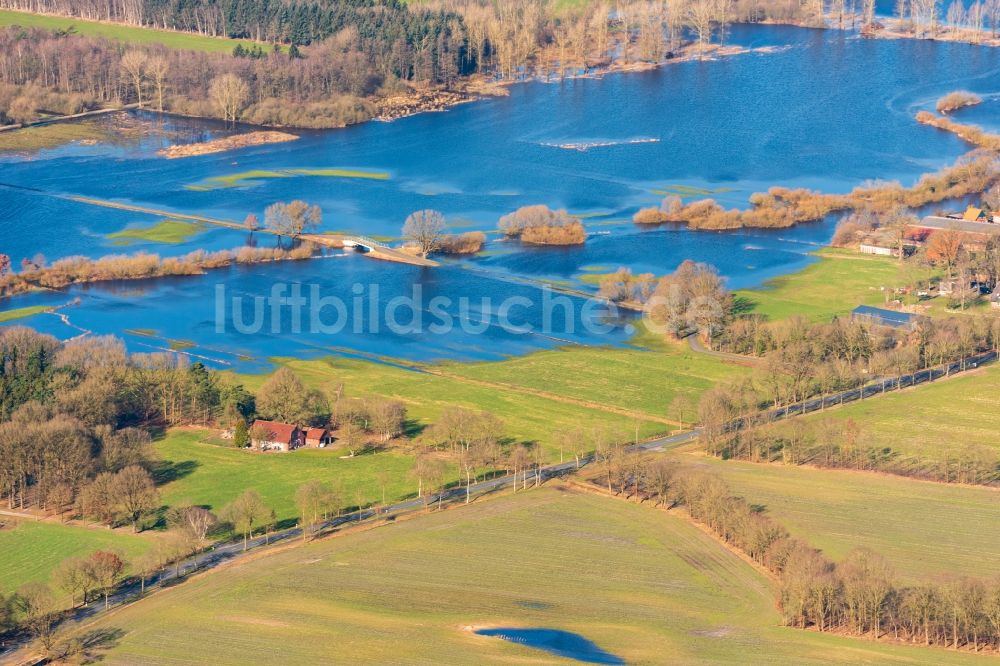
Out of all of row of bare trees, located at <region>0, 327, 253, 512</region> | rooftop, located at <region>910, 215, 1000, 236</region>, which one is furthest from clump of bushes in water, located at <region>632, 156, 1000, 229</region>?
row of bare trees, located at <region>0, 327, 253, 512</region>

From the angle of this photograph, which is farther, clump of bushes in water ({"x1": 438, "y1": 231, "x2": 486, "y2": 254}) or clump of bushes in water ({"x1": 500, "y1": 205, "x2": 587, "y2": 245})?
clump of bushes in water ({"x1": 500, "y1": 205, "x2": 587, "y2": 245})

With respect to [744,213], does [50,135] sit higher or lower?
higher

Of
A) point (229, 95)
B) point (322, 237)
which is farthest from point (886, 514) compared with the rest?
point (229, 95)

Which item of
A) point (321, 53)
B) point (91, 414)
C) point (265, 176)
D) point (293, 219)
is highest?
point (321, 53)

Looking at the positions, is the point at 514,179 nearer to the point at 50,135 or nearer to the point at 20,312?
the point at 20,312

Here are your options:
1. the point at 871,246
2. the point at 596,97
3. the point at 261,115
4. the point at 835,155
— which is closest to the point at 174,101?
the point at 261,115

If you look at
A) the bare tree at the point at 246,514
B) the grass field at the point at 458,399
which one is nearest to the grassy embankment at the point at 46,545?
the bare tree at the point at 246,514

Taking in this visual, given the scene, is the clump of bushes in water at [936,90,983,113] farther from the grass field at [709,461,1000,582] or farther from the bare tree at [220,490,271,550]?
the bare tree at [220,490,271,550]
